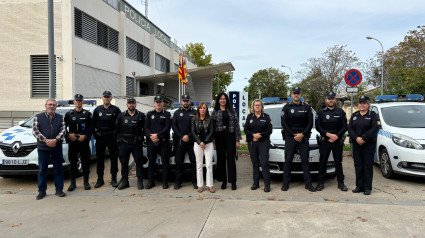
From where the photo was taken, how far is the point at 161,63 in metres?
35.5

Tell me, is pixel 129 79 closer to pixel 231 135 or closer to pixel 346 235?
pixel 231 135

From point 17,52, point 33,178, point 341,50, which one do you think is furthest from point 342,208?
point 341,50

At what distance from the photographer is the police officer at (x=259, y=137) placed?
19.9 feet

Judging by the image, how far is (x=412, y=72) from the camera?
869 inches

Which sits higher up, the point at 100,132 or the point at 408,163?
the point at 100,132

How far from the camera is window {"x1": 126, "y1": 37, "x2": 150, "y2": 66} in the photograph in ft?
86.0

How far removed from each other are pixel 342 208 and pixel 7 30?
1892 centimetres

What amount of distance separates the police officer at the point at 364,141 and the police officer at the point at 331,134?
0.20 meters

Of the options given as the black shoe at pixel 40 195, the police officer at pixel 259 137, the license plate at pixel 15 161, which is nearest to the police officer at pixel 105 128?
the black shoe at pixel 40 195

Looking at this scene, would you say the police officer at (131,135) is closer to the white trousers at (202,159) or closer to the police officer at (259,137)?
the white trousers at (202,159)

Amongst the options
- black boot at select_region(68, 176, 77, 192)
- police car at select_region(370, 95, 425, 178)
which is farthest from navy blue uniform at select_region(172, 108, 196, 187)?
police car at select_region(370, 95, 425, 178)

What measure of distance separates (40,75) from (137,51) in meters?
11.4

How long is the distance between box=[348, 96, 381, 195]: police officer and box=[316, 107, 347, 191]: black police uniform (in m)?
0.19

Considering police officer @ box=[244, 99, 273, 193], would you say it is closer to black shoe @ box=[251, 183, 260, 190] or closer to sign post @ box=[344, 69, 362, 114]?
black shoe @ box=[251, 183, 260, 190]
